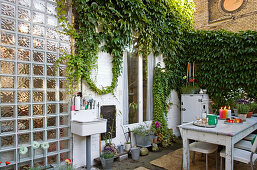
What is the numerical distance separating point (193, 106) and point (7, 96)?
472 cm

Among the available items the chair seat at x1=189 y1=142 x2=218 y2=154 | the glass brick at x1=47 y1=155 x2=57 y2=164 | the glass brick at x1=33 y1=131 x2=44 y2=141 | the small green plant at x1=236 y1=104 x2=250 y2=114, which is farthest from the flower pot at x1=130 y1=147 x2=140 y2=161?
the small green plant at x1=236 y1=104 x2=250 y2=114

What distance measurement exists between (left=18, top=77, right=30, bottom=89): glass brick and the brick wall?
979 centimetres

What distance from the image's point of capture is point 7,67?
2.71 metres

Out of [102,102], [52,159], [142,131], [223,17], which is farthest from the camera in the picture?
[223,17]

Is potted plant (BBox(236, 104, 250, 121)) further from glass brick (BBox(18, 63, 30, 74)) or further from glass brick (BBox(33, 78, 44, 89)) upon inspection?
glass brick (BBox(18, 63, 30, 74))

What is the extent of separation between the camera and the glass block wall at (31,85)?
8.83 ft

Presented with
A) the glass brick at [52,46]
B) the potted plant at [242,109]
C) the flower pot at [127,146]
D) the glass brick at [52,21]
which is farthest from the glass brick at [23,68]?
the potted plant at [242,109]

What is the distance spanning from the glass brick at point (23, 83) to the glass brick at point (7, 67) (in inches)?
7.0

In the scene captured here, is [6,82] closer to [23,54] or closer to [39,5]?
[23,54]

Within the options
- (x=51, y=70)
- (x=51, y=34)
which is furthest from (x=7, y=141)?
(x=51, y=34)

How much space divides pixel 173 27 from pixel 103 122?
13.3ft

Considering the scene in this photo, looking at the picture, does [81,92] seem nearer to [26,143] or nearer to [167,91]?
[26,143]

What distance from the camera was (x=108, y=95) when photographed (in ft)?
13.2

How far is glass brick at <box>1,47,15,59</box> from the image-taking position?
2650 millimetres
